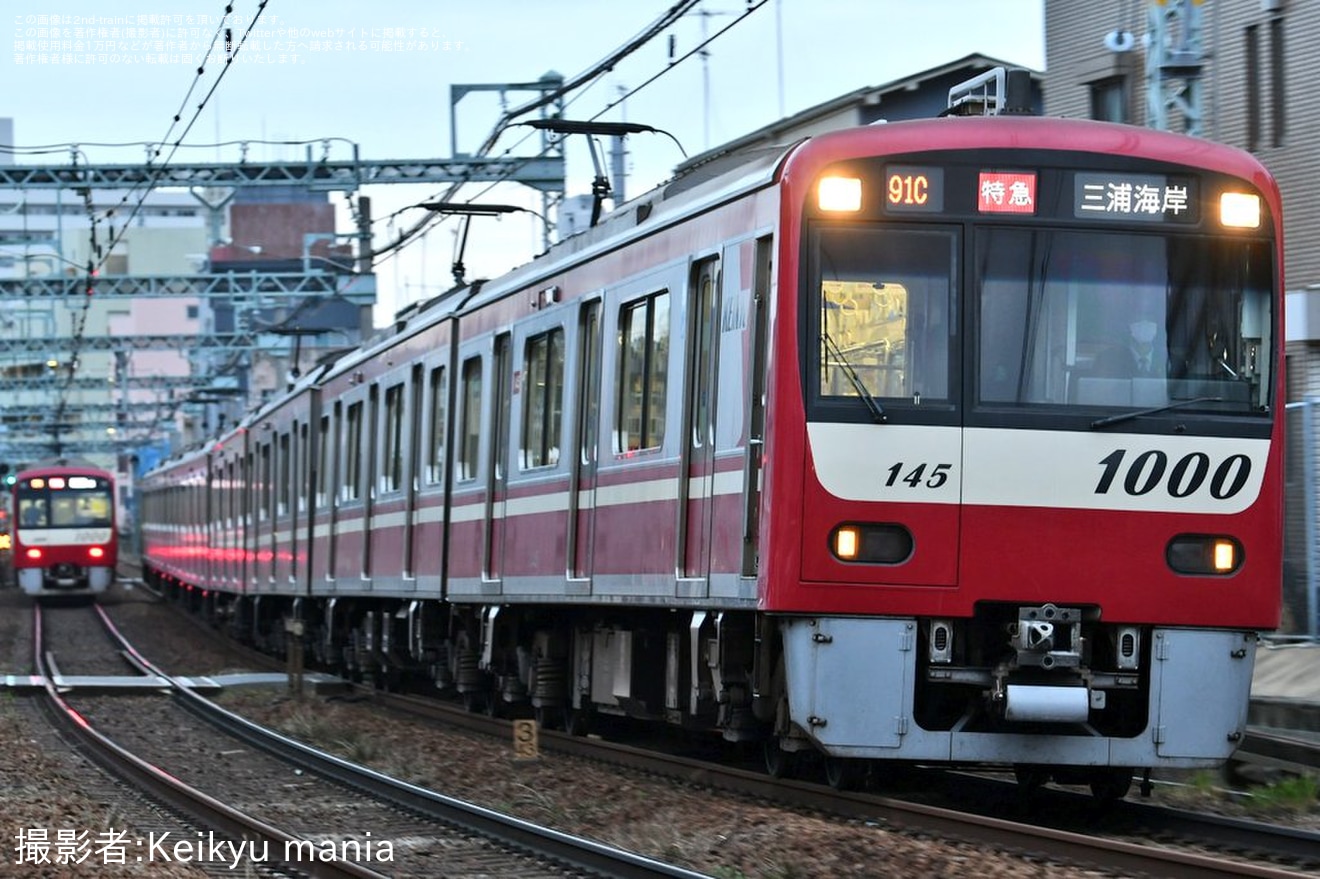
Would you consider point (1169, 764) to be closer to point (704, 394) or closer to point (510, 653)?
point (704, 394)

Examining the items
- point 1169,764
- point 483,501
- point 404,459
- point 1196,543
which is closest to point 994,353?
point 1196,543

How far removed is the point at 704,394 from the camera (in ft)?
34.9

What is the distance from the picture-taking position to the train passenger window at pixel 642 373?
447 inches

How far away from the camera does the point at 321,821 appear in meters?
11.3

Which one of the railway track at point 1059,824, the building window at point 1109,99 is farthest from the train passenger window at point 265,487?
the railway track at point 1059,824

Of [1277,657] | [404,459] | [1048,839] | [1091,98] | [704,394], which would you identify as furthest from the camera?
[1091,98]

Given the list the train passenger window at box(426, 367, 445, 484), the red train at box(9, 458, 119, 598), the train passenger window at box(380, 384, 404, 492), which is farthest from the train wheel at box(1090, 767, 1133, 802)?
the red train at box(9, 458, 119, 598)

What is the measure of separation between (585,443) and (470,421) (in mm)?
3502

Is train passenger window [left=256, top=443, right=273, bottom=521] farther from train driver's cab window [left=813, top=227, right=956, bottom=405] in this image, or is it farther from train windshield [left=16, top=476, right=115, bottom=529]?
train windshield [left=16, top=476, right=115, bottom=529]

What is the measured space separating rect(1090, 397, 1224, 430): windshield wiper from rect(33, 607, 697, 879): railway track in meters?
2.71

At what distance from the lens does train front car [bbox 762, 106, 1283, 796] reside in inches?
364

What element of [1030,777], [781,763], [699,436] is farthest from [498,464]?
[1030,777]

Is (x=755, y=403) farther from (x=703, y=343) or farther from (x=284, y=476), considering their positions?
(x=284, y=476)

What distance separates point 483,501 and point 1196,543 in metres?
6.98
